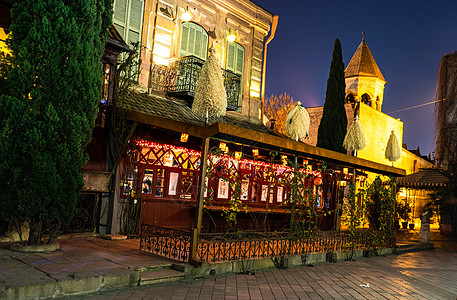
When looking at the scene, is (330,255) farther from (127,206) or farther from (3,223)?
(3,223)

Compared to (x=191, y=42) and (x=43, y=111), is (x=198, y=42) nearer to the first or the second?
(x=191, y=42)

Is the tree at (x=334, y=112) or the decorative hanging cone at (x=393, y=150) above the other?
the tree at (x=334, y=112)

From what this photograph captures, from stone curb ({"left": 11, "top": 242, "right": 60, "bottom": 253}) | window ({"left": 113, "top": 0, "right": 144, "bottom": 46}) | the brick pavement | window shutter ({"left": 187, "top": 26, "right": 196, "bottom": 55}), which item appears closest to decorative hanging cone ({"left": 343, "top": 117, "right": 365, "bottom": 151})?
the brick pavement

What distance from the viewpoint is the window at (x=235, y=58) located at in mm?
15416

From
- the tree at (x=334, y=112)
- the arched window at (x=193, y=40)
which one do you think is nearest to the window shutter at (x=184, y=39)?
the arched window at (x=193, y=40)

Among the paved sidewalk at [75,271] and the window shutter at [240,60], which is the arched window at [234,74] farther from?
the paved sidewalk at [75,271]

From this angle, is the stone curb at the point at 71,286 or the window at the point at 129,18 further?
the window at the point at 129,18

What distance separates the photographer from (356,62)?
29.6 meters

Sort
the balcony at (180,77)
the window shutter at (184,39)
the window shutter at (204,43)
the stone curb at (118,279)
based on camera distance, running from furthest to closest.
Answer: the window shutter at (204,43) → the window shutter at (184,39) → the balcony at (180,77) → the stone curb at (118,279)

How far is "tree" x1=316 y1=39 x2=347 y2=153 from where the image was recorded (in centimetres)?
1962

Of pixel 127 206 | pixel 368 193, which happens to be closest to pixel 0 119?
pixel 127 206

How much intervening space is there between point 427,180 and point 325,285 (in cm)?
1670

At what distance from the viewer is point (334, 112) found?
778 inches

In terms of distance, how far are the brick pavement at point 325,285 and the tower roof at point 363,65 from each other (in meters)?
20.6
